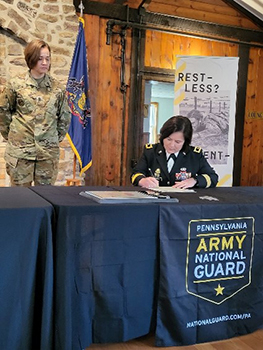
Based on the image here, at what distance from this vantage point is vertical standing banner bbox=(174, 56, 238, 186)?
13.4ft

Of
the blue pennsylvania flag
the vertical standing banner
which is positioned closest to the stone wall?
the blue pennsylvania flag

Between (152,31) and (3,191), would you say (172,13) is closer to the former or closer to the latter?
(152,31)

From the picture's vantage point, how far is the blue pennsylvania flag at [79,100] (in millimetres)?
3414

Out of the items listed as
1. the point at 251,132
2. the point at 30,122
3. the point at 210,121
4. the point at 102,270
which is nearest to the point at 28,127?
the point at 30,122

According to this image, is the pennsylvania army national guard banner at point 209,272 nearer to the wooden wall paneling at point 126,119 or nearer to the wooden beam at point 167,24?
the wooden wall paneling at point 126,119

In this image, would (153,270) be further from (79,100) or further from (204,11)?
(204,11)

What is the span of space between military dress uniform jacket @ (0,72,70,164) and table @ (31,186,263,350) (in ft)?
2.40

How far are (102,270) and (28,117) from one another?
131cm

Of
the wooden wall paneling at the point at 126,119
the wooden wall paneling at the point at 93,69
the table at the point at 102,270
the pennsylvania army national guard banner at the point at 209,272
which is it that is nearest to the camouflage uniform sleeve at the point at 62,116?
the table at the point at 102,270

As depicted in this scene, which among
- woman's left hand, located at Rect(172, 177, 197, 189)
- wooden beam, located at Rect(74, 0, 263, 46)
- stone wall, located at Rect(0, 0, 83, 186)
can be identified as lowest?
woman's left hand, located at Rect(172, 177, 197, 189)

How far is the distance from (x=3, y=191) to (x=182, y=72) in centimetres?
301

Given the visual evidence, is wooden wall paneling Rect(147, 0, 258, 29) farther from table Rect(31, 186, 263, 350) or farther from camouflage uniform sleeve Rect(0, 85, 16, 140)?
table Rect(31, 186, 263, 350)

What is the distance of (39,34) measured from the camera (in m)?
3.53

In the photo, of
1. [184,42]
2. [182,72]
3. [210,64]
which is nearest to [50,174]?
[182,72]
